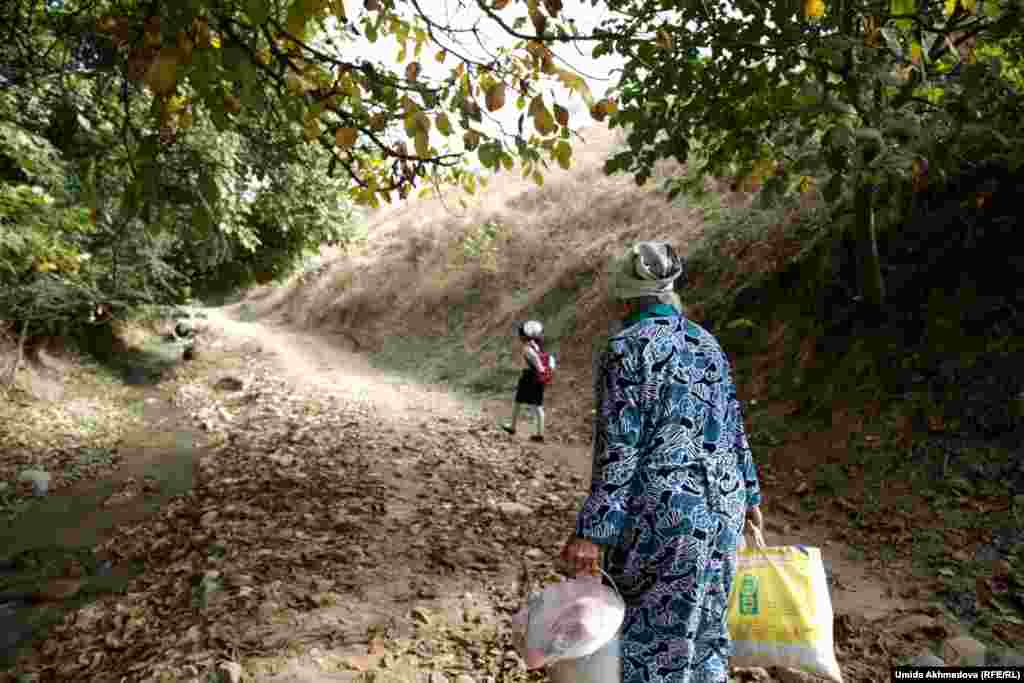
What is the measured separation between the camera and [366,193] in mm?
3336

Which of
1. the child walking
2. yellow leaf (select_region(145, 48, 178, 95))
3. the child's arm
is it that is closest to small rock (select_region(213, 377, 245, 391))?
the child walking

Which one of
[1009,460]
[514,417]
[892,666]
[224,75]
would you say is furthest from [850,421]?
[224,75]

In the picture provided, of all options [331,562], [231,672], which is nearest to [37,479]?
[331,562]

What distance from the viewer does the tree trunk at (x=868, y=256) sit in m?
6.74

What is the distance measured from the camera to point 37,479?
7.07 m

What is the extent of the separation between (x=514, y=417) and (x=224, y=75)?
6706 mm

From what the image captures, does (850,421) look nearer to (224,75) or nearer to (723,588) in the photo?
(723,588)

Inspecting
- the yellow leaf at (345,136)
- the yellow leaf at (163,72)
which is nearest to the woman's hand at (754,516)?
the yellow leaf at (345,136)

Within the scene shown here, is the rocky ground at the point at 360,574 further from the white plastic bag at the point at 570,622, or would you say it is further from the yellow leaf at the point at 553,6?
Result: the yellow leaf at the point at 553,6

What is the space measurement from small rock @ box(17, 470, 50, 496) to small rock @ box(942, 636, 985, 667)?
876cm

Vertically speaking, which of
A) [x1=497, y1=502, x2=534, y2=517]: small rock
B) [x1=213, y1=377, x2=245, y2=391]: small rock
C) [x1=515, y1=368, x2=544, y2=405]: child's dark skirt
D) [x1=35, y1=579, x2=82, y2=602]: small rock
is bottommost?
[x1=35, y1=579, x2=82, y2=602]: small rock

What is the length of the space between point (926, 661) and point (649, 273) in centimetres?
285

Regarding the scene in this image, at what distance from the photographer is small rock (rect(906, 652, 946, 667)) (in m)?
3.21

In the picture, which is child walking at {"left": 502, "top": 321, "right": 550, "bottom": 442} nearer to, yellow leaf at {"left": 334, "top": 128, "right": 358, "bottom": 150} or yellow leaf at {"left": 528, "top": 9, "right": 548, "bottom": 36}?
yellow leaf at {"left": 334, "top": 128, "right": 358, "bottom": 150}
